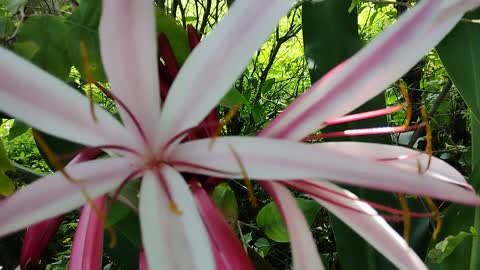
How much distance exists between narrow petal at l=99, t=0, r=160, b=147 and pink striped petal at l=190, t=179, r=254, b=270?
4cm

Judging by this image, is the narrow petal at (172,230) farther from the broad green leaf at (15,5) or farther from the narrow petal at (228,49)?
the broad green leaf at (15,5)

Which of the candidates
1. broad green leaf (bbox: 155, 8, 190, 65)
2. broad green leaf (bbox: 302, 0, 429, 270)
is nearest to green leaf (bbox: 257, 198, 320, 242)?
broad green leaf (bbox: 302, 0, 429, 270)

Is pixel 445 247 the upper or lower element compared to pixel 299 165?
lower

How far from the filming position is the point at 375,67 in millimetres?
234

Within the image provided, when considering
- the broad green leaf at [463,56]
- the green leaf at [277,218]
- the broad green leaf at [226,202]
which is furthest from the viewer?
the broad green leaf at [463,56]

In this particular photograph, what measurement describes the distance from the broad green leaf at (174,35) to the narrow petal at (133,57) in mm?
91

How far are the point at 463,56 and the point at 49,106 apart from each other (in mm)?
520

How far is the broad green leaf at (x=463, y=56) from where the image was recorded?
61 cm

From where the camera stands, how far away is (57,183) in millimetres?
222

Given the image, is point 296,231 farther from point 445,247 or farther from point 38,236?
point 445,247

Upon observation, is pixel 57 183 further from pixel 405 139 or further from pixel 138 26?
pixel 405 139

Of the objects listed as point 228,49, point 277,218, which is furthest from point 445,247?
point 228,49

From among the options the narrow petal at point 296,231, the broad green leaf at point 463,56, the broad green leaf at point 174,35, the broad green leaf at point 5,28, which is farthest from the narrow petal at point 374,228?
the broad green leaf at point 463,56

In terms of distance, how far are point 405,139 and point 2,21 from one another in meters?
0.82
